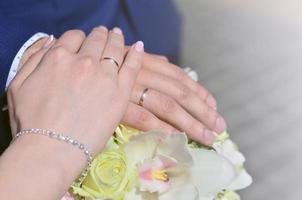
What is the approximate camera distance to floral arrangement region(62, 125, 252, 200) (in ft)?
1.95

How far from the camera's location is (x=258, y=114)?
1106 mm

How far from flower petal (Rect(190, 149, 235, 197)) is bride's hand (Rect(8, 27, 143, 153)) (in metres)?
0.11

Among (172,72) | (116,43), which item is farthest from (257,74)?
(116,43)

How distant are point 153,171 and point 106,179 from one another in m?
0.06

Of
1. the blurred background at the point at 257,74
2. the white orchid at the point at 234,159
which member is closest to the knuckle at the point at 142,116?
the white orchid at the point at 234,159

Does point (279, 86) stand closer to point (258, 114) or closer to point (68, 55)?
point (258, 114)

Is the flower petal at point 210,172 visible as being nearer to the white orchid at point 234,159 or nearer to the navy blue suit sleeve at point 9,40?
the white orchid at point 234,159

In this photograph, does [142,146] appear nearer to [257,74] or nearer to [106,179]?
[106,179]

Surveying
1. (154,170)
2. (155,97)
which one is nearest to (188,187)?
(154,170)

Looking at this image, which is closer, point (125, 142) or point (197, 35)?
point (125, 142)

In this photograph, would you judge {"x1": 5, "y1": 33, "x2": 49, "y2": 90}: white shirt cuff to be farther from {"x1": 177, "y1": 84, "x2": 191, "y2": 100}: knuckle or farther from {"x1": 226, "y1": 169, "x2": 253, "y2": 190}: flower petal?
{"x1": 226, "y1": 169, "x2": 253, "y2": 190}: flower petal

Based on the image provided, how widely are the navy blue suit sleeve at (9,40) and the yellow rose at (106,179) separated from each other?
8.1 inches

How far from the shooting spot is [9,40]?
2.43 feet

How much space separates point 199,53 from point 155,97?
1.69 feet
